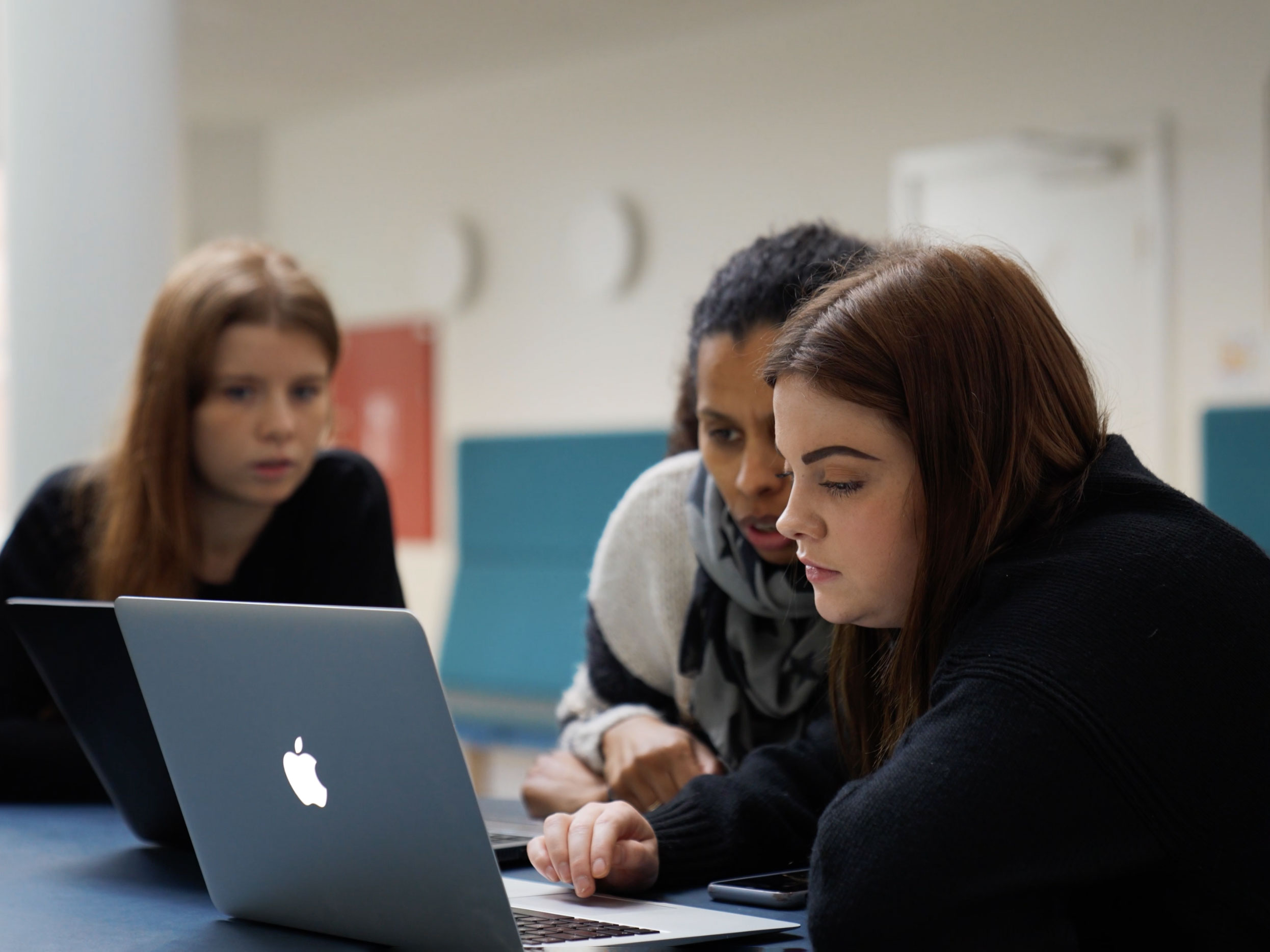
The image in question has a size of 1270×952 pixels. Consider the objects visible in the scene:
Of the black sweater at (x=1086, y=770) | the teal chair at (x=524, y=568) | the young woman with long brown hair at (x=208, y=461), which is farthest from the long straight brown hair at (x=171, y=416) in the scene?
the teal chair at (x=524, y=568)

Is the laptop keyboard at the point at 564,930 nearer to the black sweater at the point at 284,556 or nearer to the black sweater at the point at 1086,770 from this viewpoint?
the black sweater at the point at 1086,770

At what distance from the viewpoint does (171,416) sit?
Answer: 1857 millimetres

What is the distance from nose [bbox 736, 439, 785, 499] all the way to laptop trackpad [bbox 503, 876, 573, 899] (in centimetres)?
41

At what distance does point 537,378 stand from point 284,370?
3.93m

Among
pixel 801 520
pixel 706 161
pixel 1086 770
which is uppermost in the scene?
pixel 706 161

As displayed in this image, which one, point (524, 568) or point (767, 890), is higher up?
point (767, 890)

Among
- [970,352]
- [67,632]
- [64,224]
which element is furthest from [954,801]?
[64,224]

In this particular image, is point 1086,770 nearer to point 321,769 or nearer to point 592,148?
point 321,769

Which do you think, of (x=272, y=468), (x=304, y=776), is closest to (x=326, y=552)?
(x=272, y=468)

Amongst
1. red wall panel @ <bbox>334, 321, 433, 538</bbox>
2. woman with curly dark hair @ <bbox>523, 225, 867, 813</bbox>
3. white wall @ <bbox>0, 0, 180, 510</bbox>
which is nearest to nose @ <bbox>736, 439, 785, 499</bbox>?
woman with curly dark hair @ <bbox>523, 225, 867, 813</bbox>

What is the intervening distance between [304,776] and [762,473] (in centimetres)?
57

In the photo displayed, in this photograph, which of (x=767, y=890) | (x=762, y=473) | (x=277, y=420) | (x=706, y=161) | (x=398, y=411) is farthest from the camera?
(x=398, y=411)

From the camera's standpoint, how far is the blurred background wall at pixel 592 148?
4.07 m

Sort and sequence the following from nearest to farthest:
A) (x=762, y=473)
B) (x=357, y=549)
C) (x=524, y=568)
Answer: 1. (x=762, y=473)
2. (x=357, y=549)
3. (x=524, y=568)
